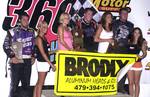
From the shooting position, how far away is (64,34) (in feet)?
12.7

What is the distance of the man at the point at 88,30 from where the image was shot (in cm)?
400

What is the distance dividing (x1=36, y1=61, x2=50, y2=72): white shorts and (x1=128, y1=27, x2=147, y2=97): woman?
1.03 meters

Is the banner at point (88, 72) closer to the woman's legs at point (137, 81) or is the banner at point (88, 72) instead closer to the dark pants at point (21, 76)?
the woman's legs at point (137, 81)

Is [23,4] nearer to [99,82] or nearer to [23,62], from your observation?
[23,62]

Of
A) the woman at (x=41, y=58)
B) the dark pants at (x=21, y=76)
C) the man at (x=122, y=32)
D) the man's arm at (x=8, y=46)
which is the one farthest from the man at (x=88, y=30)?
the man's arm at (x=8, y=46)

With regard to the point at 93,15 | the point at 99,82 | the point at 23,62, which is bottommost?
the point at 99,82

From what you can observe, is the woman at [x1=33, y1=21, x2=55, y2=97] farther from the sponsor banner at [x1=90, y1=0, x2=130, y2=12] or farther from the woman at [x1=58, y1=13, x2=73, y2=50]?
the sponsor banner at [x1=90, y1=0, x2=130, y2=12]

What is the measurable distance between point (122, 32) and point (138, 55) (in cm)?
35

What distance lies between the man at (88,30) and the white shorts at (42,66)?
49 cm

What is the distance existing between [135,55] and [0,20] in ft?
5.41

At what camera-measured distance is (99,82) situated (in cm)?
404

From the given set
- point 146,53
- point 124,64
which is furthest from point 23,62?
point 146,53

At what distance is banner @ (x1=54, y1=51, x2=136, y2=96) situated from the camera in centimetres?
385

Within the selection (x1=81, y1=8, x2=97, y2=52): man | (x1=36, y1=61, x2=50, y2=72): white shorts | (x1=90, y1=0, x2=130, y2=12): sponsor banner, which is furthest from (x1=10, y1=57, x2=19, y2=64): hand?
(x1=90, y1=0, x2=130, y2=12): sponsor banner
